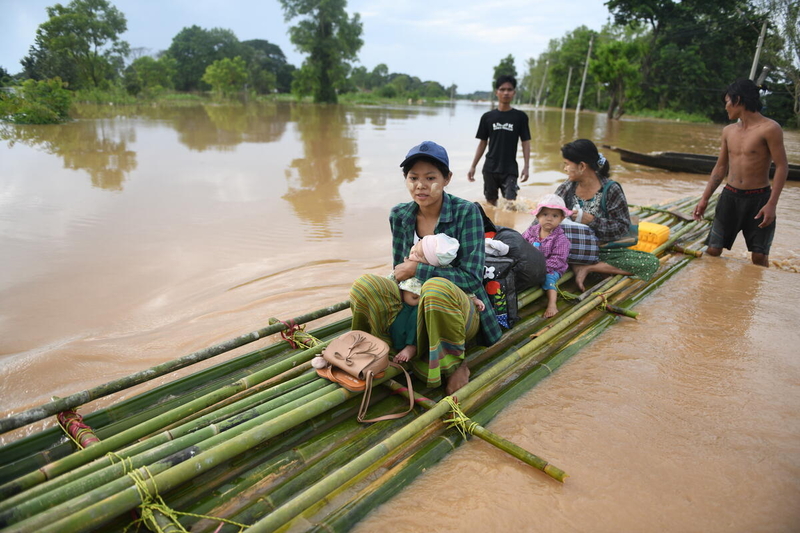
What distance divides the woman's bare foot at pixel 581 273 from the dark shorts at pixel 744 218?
5.87 ft

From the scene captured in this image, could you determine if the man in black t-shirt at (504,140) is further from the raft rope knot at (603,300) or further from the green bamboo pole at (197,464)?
the green bamboo pole at (197,464)

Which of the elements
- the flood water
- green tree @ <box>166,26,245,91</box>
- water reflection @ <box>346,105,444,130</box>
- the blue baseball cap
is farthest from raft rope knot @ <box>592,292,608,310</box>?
green tree @ <box>166,26,245,91</box>

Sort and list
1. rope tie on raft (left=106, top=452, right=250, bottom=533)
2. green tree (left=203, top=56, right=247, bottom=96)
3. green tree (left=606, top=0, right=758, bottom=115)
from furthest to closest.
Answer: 1. green tree (left=203, top=56, right=247, bottom=96)
2. green tree (left=606, top=0, right=758, bottom=115)
3. rope tie on raft (left=106, top=452, right=250, bottom=533)

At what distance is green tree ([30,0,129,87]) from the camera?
2369 centimetres

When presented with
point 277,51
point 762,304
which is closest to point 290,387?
point 762,304

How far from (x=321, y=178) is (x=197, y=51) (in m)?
55.1

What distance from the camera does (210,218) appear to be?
20.9 ft

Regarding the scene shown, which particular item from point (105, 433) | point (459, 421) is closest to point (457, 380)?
point (459, 421)

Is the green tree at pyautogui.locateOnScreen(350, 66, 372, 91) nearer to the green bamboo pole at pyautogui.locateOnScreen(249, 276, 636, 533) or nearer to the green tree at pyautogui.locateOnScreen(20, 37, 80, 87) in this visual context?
the green tree at pyautogui.locateOnScreen(20, 37, 80, 87)

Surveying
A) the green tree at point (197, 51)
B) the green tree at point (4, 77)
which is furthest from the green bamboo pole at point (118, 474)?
the green tree at point (197, 51)

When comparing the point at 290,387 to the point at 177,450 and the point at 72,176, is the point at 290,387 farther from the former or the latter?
the point at 72,176

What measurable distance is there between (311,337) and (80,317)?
7.81 ft

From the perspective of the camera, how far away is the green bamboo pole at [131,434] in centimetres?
147

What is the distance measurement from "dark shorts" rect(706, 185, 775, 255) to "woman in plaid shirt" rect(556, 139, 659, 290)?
128 centimetres
